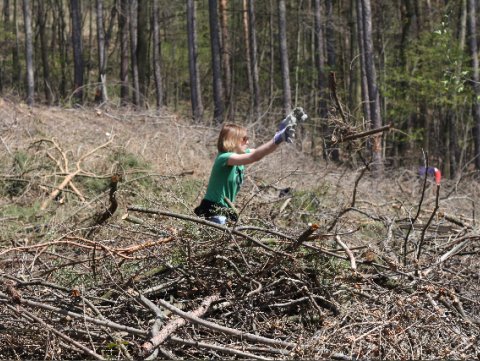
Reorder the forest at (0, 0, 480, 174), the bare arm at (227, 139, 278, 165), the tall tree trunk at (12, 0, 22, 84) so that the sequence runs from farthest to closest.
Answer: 1. the tall tree trunk at (12, 0, 22, 84)
2. the forest at (0, 0, 480, 174)
3. the bare arm at (227, 139, 278, 165)

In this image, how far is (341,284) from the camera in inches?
185

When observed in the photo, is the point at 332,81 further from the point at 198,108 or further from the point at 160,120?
the point at 198,108

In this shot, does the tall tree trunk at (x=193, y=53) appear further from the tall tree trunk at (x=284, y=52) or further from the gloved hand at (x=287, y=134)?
the gloved hand at (x=287, y=134)

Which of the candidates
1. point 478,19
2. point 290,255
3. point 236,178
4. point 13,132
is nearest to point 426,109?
point 478,19

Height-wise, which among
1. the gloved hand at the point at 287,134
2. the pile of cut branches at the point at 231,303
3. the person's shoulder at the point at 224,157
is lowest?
the pile of cut branches at the point at 231,303

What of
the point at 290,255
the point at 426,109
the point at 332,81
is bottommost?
the point at 426,109

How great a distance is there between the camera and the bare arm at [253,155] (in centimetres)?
559

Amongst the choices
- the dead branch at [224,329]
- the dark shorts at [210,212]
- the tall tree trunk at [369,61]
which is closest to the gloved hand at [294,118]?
the dark shorts at [210,212]

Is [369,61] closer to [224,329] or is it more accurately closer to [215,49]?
[215,49]

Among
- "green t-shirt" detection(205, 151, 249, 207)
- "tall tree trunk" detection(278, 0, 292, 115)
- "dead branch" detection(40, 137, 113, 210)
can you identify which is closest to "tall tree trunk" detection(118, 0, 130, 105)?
"tall tree trunk" detection(278, 0, 292, 115)

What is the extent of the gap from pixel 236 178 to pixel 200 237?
4.17 feet

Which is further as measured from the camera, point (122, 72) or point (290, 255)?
point (122, 72)

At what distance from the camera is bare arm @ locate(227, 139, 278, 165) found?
5.59 m

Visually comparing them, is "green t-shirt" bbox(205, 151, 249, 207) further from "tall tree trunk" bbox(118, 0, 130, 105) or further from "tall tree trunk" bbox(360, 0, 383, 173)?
"tall tree trunk" bbox(118, 0, 130, 105)
